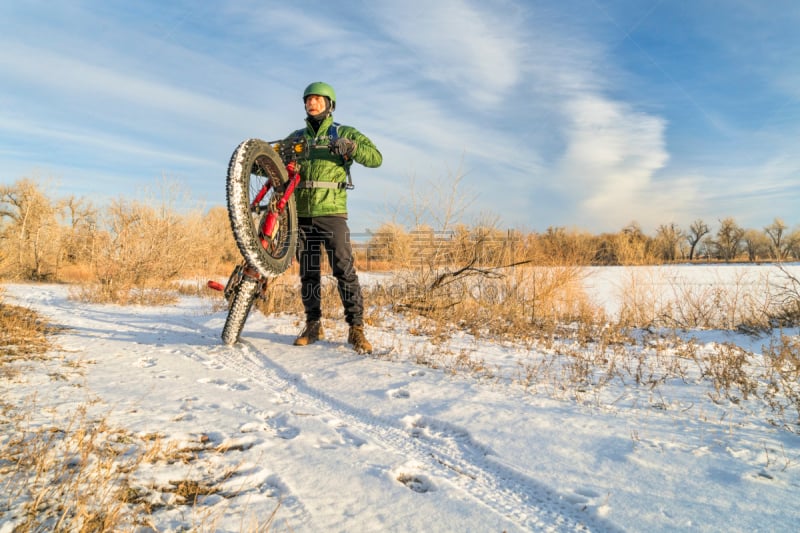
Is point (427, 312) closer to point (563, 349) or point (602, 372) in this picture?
point (563, 349)

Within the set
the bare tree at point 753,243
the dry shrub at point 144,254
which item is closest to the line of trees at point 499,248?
the dry shrub at point 144,254

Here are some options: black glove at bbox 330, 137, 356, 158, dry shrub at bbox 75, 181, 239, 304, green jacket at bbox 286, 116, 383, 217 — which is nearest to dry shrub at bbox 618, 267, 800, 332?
green jacket at bbox 286, 116, 383, 217

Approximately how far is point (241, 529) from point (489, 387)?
2274mm

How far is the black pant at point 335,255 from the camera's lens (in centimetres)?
426

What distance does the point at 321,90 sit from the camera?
4.21 m

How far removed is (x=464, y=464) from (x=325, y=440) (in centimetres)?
73

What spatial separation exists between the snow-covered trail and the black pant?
0.53 m

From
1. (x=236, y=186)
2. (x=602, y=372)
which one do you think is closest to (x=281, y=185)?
(x=236, y=186)

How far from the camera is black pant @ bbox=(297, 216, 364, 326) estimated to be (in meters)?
4.26

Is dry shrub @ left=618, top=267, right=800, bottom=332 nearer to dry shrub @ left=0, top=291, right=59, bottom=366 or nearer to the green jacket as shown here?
the green jacket

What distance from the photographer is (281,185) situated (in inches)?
166

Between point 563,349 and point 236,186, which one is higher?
point 236,186

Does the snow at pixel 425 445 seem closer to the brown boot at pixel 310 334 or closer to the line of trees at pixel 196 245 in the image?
the brown boot at pixel 310 334

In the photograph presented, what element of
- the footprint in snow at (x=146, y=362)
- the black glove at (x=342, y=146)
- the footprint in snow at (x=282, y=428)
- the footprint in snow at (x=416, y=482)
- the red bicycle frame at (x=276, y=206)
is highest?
the black glove at (x=342, y=146)
